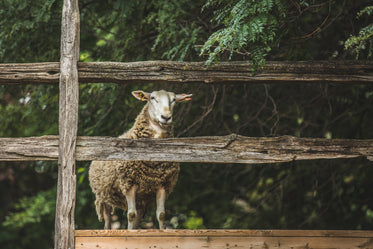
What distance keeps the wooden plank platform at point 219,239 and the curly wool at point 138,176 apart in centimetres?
93

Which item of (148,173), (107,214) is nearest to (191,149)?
(148,173)

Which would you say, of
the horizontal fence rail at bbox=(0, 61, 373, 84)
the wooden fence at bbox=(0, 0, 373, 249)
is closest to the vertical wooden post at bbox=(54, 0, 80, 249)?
the wooden fence at bbox=(0, 0, 373, 249)

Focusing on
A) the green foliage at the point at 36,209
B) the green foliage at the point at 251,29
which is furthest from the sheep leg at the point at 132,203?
the green foliage at the point at 36,209

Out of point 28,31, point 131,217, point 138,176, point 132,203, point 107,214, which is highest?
point 28,31

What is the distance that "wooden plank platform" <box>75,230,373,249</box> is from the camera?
4801 millimetres

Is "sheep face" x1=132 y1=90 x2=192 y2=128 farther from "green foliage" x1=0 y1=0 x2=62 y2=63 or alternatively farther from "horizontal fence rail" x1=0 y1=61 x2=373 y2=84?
"green foliage" x1=0 y1=0 x2=62 y2=63


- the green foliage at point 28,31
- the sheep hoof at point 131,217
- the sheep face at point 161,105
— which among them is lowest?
the sheep hoof at point 131,217

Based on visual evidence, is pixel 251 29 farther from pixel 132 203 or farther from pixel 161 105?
pixel 132 203

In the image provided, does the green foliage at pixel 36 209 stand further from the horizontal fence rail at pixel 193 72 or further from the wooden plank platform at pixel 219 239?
the wooden plank platform at pixel 219 239

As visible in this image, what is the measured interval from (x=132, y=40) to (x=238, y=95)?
8.75ft

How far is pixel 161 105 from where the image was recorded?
18.5 ft

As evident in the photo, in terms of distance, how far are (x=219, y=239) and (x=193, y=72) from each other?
5.17 feet

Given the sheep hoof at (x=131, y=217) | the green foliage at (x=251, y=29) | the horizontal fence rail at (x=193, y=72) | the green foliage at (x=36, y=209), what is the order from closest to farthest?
the green foliage at (x=251, y=29) → the horizontal fence rail at (x=193, y=72) → the sheep hoof at (x=131, y=217) → the green foliage at (x=36, y=209)

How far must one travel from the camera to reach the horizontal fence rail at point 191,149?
195 inches
